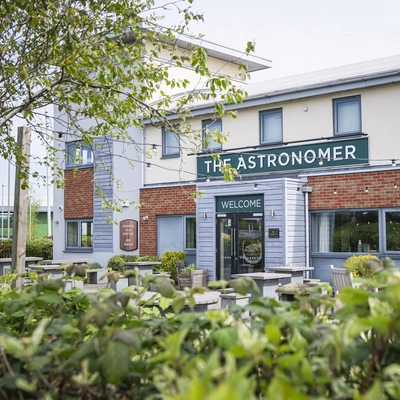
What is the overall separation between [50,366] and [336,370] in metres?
0.77

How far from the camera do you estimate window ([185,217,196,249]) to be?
16.6 meters

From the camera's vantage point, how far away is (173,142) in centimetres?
1733

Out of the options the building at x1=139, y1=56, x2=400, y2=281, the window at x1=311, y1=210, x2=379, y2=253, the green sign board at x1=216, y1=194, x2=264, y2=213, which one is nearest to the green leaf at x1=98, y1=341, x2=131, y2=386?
the building at x1=139, y1=56, x2=400, y2=281

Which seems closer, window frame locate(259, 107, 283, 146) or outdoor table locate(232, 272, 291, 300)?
outdoor table locate(232, 272, 291, 300)

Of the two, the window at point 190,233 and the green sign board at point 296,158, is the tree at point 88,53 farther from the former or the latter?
the window at point 190,233


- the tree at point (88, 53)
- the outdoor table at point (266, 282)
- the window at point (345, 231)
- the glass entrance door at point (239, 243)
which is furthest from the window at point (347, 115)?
the tree at point (88, 53)

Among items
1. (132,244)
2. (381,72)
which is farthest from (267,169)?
(132,244)

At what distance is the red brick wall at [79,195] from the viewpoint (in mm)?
19047

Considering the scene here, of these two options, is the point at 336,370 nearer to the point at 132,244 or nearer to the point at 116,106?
the point at 116,106

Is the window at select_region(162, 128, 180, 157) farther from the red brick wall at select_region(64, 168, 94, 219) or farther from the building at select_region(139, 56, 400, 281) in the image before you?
the red brick wall at select_region(64, 168, 94, 219)

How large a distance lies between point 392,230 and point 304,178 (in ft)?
8.57

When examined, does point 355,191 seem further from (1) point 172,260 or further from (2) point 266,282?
(1) point 172,260

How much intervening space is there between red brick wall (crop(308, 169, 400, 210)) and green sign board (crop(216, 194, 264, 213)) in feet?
4.48

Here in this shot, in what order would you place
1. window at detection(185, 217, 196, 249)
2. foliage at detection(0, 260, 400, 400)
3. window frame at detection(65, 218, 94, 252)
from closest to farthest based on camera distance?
1. foliage at detection(0, 260, 400, 400)
2. window at detection(185, 217, 196, 249)
3. window frame at detection(65, 218, 94, 252)
